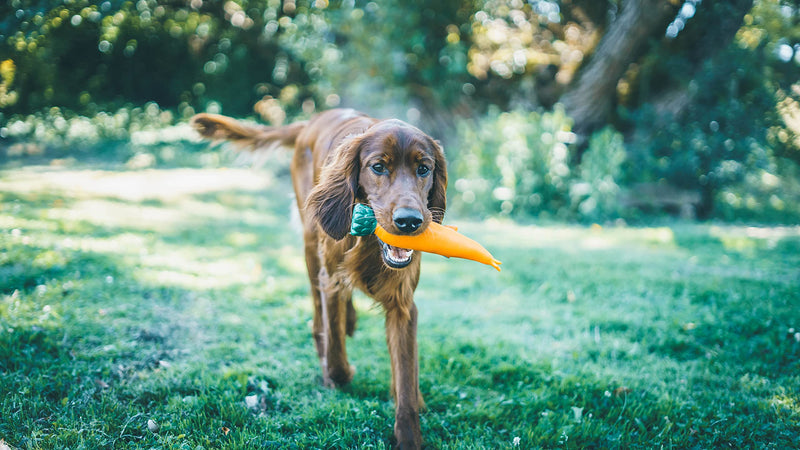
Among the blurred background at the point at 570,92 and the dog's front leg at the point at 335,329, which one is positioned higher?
the blurred background at the point at 570,92

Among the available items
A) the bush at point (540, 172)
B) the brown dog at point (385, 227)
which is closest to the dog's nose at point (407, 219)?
the brown dog at point (385, 227)

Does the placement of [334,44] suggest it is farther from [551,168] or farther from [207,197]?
[551,168]

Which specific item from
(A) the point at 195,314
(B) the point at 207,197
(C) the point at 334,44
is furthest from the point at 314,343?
(C) the point at 334,44

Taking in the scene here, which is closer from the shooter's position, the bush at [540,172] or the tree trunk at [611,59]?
the bush at [540,172]

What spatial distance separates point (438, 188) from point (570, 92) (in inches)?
303

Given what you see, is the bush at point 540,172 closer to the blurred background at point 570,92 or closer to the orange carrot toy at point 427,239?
the blurred background at point 570,92

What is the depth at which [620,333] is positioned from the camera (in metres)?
3.70

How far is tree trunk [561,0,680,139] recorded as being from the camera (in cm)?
847

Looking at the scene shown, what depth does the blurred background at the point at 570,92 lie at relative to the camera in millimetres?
8383

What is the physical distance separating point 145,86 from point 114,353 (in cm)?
1554

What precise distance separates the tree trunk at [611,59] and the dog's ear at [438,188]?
7.42m

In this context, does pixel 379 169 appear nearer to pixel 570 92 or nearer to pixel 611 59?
pixel 611 59

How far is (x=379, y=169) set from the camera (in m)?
2.49

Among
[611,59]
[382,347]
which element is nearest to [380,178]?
[382,347]
